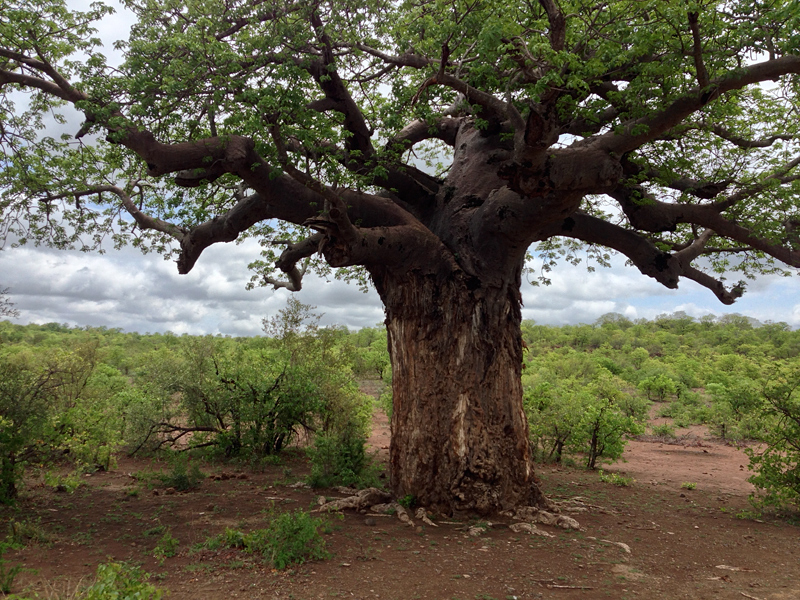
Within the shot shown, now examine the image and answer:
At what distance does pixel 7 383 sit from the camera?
5.40 m

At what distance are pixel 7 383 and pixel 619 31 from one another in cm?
697

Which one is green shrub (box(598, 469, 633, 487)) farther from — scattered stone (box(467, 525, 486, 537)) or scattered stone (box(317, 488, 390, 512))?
scattered stone (box(317, 488, 390, 512))

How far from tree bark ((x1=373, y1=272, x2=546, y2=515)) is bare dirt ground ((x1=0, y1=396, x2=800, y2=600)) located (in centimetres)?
47

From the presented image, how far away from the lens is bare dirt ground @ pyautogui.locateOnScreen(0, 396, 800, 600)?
392 centimetres

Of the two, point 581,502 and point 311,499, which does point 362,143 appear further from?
point 581,502

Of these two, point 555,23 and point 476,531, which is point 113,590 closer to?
point 476,531

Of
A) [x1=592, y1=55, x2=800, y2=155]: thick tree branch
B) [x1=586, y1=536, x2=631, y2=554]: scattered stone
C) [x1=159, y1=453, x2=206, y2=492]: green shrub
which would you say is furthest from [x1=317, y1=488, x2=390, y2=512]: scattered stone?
[x1=592, y1=55, x2=800, y2=155]: thick tree branch

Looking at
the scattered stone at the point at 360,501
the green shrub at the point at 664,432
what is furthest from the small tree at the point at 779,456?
the green shrub at the point at 664,432

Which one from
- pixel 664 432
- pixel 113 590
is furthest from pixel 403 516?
pixel 664 432

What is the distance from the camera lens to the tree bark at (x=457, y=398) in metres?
Answer: 5.80

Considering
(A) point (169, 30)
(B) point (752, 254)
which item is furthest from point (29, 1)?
(B) point (752, 254)

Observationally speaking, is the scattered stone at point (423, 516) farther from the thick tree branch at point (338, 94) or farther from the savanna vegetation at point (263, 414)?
the thick tree branch at point (338, 94)

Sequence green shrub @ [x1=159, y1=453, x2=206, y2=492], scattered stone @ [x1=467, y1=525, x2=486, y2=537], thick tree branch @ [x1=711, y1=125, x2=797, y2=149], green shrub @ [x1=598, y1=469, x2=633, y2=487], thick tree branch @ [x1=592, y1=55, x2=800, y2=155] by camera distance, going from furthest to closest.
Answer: green shrub @ [x1=598, y1=469, x2=633, y2=487] → green shrub @ [x1=159, y1=453, x2=206, y2=492] → thick tree branch @ [x1=711, y1=125, x2=797, y2=149] → scattered stone @ [x1=467, y1=525, x2=486, y2=537] → thick tree branch @ [x1=592, y1=55, x2=800, y2=155]

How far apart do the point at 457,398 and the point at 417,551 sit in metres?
1.74
